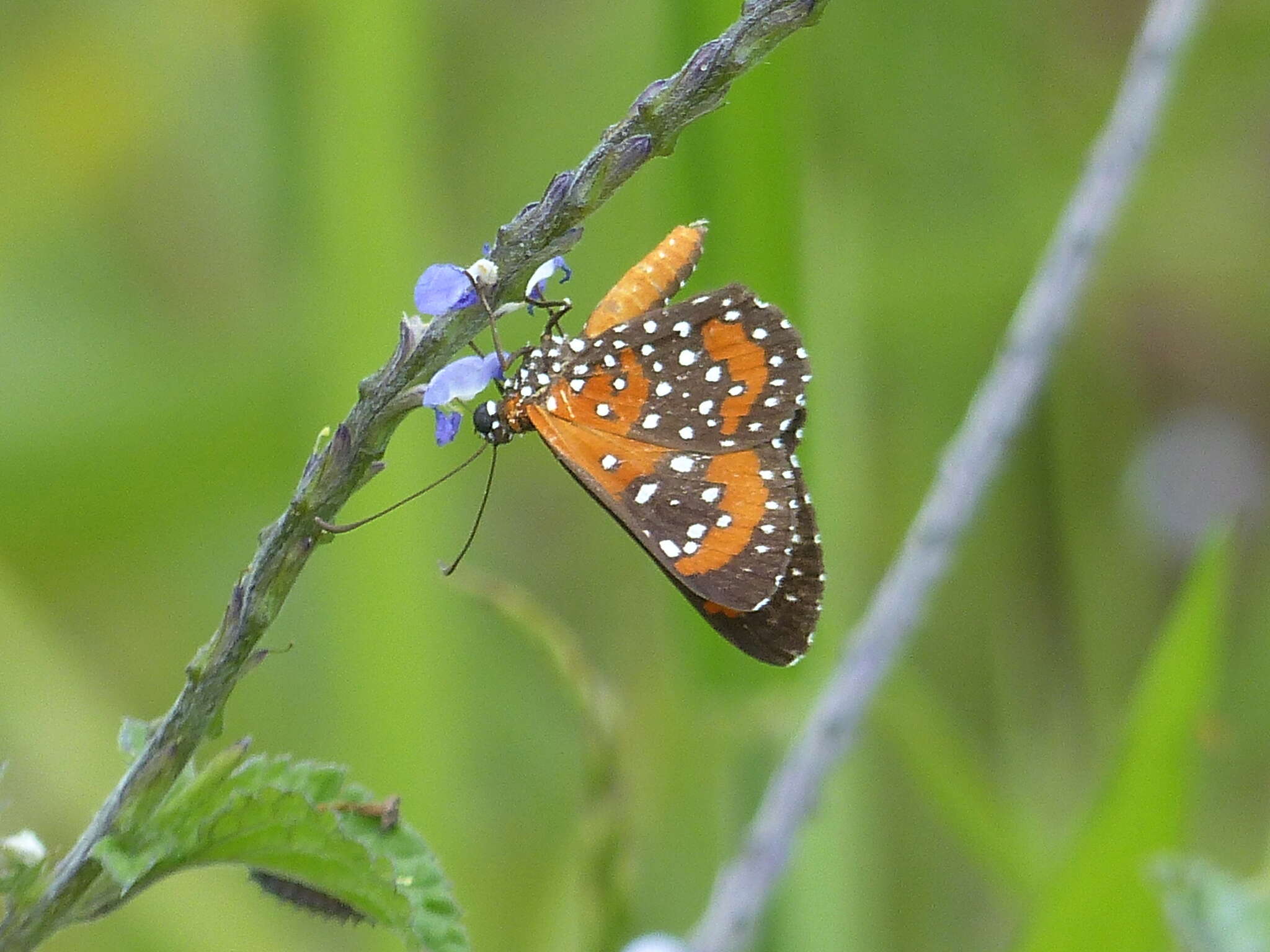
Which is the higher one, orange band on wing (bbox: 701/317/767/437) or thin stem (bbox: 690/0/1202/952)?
orange band on wing (bbox: 701/317/767/437)

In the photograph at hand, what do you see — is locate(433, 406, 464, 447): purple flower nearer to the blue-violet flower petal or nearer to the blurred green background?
the blue-violet flower petal

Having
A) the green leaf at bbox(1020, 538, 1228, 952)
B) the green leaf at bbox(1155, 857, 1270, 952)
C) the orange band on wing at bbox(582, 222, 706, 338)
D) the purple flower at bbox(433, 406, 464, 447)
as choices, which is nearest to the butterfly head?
the orange band on wing at bbox(582, 222, 706, 338)

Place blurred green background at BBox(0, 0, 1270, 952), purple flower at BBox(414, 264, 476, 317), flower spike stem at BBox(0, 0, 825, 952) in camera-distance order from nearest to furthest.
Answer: flower spike stem at BBox(0, 0, 825, 952) → purple flower at BBox(414, 264, 476, 317) → blurred green background at BBox(0, 0, 1270, 952)

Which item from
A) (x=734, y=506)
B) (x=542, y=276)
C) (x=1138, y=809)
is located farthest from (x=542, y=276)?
(x=1138, y=809)

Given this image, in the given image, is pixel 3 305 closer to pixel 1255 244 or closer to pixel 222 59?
pixel 222 59

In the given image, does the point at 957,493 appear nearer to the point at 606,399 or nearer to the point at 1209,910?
the point at 606,399

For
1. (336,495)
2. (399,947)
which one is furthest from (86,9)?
(336,495)

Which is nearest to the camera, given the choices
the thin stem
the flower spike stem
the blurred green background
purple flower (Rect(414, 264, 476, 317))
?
the flower spike stem

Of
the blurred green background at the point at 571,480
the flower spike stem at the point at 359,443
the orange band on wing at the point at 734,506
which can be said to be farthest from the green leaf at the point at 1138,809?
the flower spike stem at the point at 359,443
